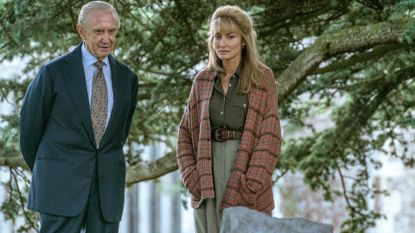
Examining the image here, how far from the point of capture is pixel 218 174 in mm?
5438

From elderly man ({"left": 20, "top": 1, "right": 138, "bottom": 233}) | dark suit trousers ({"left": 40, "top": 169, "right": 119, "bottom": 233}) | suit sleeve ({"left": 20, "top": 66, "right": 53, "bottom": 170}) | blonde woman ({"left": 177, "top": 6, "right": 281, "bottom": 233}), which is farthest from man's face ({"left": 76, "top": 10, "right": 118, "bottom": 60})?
dark suit trousers ({"left": 40, "top": 169, "right": 119, "bottom": 233})

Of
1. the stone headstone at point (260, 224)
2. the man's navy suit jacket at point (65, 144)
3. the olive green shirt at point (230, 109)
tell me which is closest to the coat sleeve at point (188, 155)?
the olive green shirt at point (230, 109)

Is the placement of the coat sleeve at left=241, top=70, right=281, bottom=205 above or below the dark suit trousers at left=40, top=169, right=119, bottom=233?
above

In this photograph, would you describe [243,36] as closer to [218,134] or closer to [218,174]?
[218,134]

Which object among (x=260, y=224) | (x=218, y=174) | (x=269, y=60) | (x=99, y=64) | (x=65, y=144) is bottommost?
(x=260, y=224)

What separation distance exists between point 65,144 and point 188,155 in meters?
0.67

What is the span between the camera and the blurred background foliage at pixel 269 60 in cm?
757

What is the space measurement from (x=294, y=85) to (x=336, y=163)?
299 cm

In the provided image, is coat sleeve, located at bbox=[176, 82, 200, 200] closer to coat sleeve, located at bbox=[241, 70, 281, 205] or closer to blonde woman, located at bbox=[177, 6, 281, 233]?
blonde woman, located at bbox=[177, 6, 281, 233]

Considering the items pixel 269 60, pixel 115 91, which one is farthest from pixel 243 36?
pixel 269 60

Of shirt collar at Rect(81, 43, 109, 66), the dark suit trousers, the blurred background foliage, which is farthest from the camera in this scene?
the blurred background foliage

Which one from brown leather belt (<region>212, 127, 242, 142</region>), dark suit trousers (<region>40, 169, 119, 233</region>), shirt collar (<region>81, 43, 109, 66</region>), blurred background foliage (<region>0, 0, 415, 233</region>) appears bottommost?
dark suit trousers (<region>40, 169, 119, 233</region>)

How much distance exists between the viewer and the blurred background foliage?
7566 mm

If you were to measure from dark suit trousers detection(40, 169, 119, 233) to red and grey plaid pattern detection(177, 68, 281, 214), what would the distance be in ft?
1.60
